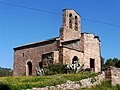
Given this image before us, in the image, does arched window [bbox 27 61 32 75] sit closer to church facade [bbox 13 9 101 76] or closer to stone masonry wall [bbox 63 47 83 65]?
church facade [bbox 13 9 101 76]

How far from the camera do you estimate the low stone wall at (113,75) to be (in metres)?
24.3

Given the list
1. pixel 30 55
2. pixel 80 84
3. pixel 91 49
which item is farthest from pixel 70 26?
pixel 80 84

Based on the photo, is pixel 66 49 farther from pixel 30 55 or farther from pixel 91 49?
pixel 30 55

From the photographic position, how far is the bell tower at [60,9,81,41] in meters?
40.0

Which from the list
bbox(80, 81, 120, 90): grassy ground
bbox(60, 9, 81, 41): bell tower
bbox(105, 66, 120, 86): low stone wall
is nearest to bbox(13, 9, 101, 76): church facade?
bbox(60, 9, 81, 41): bell tower

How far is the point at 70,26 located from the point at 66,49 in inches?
207

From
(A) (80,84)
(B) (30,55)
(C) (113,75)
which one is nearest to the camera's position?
(A) (80,84)

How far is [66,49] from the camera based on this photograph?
37.0 meters

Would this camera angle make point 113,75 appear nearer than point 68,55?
Yes

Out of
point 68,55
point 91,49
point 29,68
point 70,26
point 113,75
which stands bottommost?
point 113,75

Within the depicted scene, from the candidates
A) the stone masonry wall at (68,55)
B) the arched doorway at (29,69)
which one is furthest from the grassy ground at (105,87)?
the arched doorway at (29,69)

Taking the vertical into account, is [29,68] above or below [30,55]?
below

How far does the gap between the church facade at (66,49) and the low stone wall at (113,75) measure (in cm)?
1241

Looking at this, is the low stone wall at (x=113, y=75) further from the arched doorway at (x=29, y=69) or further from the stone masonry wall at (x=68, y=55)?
the arched doorway at (x=29, y=69)
